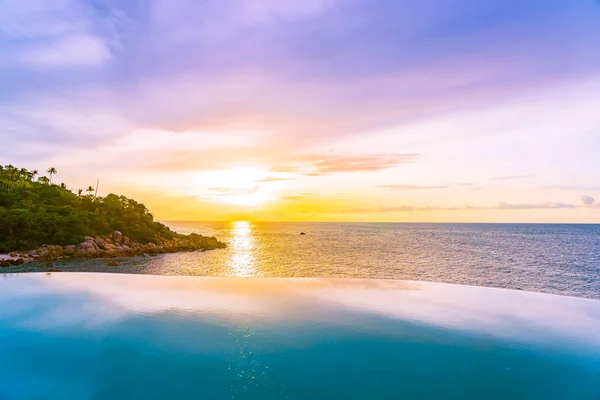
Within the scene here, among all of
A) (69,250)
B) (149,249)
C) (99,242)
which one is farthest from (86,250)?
(149,249)

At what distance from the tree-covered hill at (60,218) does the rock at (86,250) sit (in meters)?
1.14

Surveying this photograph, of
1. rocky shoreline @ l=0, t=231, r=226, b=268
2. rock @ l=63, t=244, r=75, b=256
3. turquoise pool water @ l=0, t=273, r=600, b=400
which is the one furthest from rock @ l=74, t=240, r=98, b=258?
turquoise pool water @ l=0, t=273, r=600, b=400

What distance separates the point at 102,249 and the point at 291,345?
35372mm

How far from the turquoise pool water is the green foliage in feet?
68.2

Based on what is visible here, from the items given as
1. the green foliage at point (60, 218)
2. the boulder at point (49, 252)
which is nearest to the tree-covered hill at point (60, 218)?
the green foliage at point (60, 218)

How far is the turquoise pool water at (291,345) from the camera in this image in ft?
27.9

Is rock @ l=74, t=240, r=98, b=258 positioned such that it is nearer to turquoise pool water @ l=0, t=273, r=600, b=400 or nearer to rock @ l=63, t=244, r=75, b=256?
rock @ l=63, t=244, r=75, b=256

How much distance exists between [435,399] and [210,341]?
23.8 ft

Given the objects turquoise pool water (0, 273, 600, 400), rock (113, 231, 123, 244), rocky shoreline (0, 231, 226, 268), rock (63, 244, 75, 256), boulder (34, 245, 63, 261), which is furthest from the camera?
rock (113, 231, 123, 244)

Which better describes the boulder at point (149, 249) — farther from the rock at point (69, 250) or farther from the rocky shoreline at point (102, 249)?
the rock at point (69, 250)

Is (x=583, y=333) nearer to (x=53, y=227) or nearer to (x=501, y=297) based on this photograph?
(x=501, y=297)

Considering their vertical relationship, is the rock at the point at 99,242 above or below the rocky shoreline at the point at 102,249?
above

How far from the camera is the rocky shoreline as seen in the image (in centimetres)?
3048

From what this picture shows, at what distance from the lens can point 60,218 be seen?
37.2 meters
